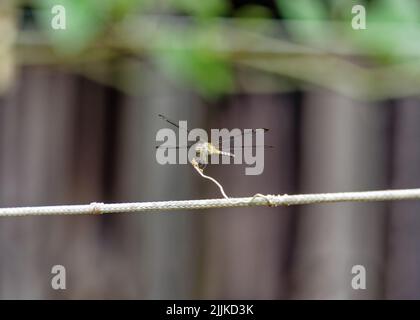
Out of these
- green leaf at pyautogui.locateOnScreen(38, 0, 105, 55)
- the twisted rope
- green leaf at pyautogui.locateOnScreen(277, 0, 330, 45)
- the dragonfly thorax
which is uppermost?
green leaf at pyautogui.locateOnScreen(277, 0, 330, 45)

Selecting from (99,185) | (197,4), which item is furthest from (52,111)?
(197,4)

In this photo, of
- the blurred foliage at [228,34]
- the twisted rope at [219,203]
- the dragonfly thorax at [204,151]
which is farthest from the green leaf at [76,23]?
the twisted rope at [219,203]

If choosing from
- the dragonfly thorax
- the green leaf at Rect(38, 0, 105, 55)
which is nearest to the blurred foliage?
the green leaf at Rect(38, 0, 105, 55)

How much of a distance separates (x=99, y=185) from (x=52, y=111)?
10.6 inches

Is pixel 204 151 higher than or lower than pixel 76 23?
lower

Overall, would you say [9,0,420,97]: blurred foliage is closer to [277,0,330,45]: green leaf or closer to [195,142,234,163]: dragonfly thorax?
[277,0,330,45]: green leaf

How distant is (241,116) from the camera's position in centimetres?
234

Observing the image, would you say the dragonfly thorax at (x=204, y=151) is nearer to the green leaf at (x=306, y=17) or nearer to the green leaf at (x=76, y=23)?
the green leaf at (x=76, y=23)

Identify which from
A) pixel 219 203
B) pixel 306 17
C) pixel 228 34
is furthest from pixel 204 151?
pixel 228 34

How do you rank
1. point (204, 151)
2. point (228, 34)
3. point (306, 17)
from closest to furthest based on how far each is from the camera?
point (204, 151)
point (306, 17)
point (228, 34)

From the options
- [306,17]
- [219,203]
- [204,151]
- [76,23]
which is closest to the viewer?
[219,203]

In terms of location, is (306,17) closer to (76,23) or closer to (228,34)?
(228,34)
